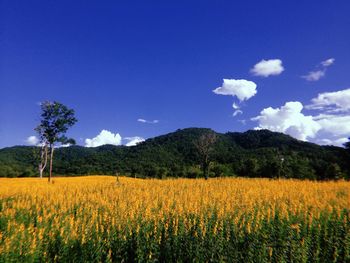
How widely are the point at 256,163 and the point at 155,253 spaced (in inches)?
1823

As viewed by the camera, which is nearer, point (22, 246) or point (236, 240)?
point (22, 246)

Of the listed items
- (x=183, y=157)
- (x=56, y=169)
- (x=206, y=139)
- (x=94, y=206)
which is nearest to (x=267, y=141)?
(x=183, y=157)

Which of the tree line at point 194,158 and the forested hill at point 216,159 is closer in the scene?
the tree line at point 194,158

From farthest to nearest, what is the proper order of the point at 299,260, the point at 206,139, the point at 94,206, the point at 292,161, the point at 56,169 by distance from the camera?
the point at 56,169
the point at 292,161
the point at 206,139
the point at 94,206
the point at 299,260

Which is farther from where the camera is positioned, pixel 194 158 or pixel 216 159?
pixel 194 158

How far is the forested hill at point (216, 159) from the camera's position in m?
45.4

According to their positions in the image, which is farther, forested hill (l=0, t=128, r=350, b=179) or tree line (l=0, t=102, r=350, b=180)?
forested hill (l=0, t=128, r=350, b=179)

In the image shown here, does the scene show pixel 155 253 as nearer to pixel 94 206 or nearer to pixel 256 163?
pixel 94 206

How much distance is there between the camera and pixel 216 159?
6844 cm

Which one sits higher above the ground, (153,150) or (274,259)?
(153,150)

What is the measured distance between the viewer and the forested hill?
45406mm

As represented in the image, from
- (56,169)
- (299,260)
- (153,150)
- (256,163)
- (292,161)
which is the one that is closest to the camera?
(299,260)

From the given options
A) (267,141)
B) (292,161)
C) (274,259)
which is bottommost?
(274,259)

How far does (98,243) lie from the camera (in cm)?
596
